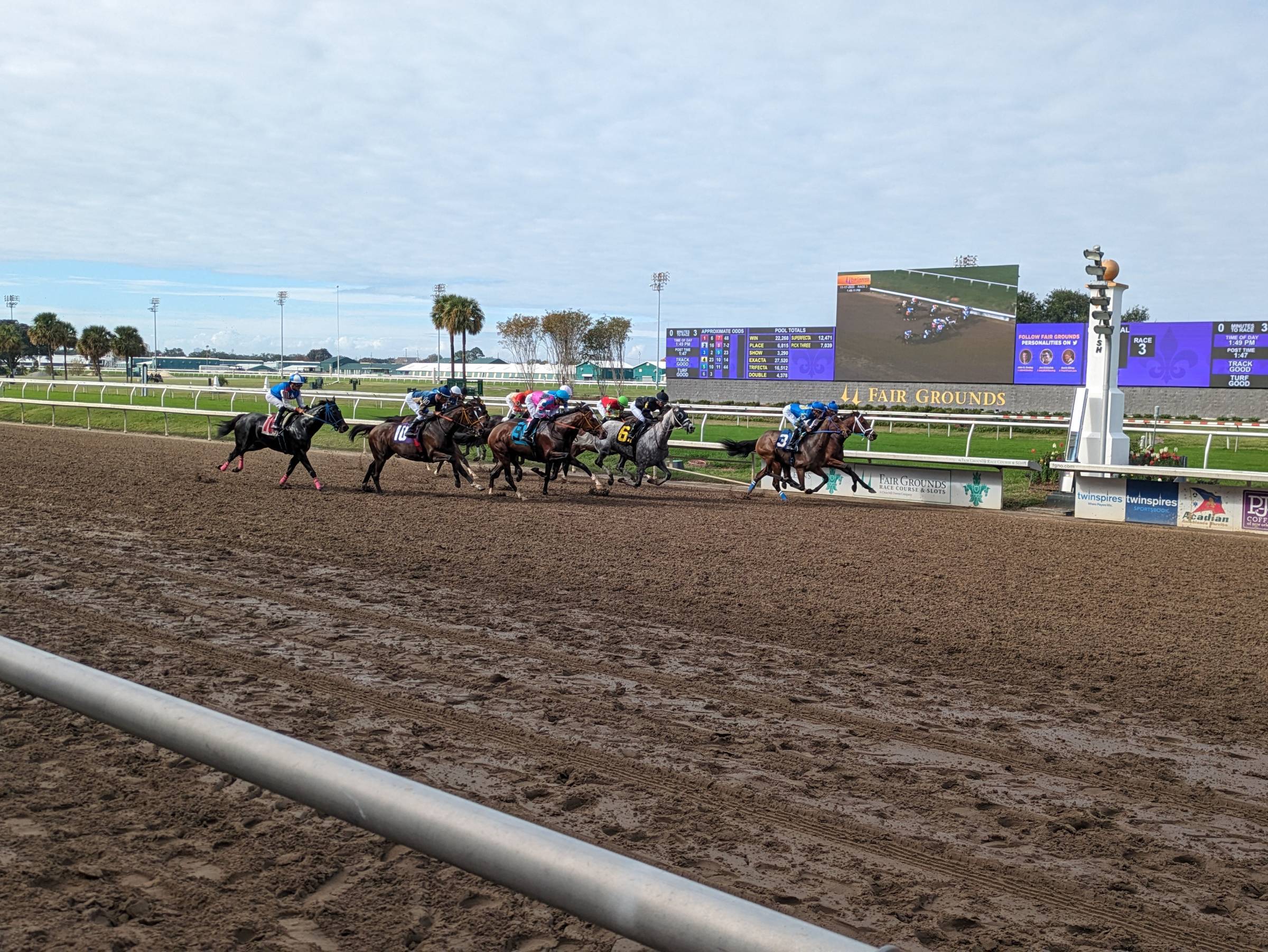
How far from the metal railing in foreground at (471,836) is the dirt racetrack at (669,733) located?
4.19 ft

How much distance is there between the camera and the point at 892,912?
3010mm

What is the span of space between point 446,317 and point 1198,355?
123 feet

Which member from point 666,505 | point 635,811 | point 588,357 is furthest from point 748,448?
point 588,357

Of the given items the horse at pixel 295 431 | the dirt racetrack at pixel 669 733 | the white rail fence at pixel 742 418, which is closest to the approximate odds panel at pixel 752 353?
the white rail fence at pixel 742 418

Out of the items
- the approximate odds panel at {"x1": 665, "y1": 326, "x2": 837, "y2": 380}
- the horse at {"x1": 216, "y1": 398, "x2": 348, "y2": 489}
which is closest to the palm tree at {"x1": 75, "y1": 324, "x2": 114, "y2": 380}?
the approximate odds panel at {"x1": 665, "y1": 326, "x2": 837, "y2": 380}

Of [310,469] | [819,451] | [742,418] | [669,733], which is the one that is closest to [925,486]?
[819,451]

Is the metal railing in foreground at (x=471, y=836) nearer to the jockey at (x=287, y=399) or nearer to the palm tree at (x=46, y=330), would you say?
the jockey at (x=287, y=399)

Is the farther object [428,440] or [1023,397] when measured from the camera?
[1023,397]

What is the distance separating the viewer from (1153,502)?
13156 millimetres

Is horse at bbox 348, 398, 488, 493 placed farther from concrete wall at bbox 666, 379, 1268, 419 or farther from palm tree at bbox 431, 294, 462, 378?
palm tree at bbox 431, 294, 462, 378

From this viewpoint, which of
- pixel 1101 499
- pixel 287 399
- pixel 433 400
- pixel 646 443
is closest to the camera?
pixel 1101 499

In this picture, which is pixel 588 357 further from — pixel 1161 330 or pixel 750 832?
pixel 750 832

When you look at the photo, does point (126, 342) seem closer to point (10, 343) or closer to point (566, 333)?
point (10, 343)

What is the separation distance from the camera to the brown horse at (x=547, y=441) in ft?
48.8
